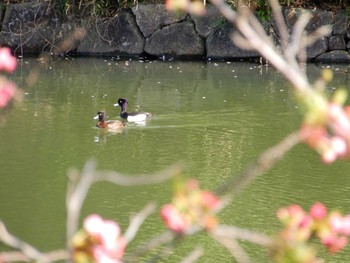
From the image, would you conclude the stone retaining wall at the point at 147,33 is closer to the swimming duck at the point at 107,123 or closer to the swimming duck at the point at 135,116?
the swimming duck at the point at 135,116

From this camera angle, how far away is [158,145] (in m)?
8.41

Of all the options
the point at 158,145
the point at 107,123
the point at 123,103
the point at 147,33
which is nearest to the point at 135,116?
the point at 107,123

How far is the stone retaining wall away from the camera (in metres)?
14.1

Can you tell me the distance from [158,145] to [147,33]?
6278 millimetres

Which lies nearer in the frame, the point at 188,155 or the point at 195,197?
the point at 195,197

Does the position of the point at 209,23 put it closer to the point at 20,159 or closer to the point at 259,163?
the point at 20,159

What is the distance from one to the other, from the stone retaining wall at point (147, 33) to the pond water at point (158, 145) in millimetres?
969

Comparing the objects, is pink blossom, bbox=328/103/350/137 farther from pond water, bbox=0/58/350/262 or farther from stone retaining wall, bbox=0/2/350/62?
stone retaining wall, bbox=0/2/350/62

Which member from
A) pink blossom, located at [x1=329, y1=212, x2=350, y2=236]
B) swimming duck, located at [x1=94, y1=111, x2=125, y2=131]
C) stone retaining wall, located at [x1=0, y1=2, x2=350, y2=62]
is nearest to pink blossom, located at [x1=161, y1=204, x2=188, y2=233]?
pink blossom, located at [x1=329, y1=212, x2=350, y2=236]

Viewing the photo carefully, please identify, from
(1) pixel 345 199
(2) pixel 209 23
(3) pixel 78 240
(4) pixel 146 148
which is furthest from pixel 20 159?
(2) pixel 209 23

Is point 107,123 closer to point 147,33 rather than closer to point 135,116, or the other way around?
point 135,116

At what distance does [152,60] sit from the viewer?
14.2 metres

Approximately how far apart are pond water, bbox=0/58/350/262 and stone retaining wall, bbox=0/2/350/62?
97cm

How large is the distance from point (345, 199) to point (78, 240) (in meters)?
5.22
